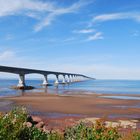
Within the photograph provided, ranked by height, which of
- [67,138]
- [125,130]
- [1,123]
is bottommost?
[125,130]

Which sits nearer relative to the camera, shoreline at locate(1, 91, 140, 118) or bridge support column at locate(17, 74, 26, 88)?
shoreline at locate(1, 91, 140, 118)

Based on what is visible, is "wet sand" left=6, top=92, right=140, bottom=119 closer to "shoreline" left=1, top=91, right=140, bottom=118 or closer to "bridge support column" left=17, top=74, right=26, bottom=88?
"shoreline" left=1, top=91, right=140, bottom=118

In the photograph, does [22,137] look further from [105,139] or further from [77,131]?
[105,139]

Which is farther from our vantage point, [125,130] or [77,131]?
[125,130]

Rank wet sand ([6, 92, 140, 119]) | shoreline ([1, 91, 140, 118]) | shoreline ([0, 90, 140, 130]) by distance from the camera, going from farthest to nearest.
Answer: shoreline ([1, 91, 140, 118])
wet sand ([6, 92, 140, 119])
shoreline ([0, 90, 140, 130])

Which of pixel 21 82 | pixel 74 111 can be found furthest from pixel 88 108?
pixel 21 82

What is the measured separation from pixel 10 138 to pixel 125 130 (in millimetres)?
16666

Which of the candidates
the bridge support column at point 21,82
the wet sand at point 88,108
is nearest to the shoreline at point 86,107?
the wet sand at point 88,108

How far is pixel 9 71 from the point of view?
91.9 metres

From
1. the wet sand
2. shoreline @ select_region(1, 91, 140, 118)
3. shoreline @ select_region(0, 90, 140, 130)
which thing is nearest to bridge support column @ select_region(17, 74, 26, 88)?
shoreline @ select_region(1, 91, 140, 118)

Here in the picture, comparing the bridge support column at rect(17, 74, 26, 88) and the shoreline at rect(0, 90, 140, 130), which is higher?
the bridge support column at rect(17, 74, 26, 88)

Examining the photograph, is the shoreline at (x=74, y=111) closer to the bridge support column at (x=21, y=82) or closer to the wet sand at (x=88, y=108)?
the wet sand at (x=88, y=108)

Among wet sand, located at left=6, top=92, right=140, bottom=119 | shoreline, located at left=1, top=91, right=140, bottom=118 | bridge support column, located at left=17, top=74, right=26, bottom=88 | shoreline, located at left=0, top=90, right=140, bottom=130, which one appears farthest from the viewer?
bridge support column, located at left=17, top=74, right=26, bottom=88

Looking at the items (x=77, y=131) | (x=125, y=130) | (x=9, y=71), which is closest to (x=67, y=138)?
(x=77, y=131)
